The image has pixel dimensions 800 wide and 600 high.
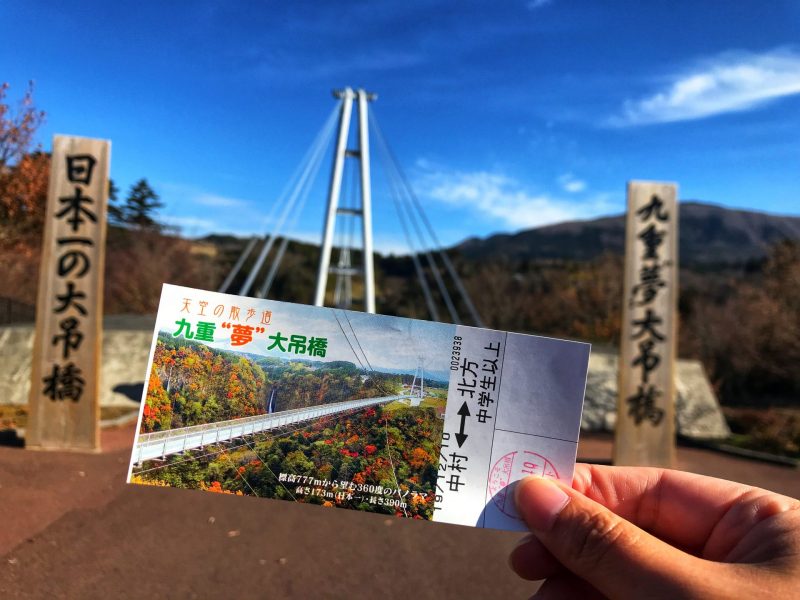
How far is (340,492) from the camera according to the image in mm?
956

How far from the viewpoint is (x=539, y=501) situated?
0.93 metres

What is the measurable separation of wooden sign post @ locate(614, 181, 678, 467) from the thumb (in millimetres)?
3904

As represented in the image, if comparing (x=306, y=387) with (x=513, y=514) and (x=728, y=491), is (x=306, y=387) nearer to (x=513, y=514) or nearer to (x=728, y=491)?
(x=513, y=514)

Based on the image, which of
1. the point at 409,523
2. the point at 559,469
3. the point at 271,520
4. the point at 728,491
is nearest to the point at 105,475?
the point at 271,520

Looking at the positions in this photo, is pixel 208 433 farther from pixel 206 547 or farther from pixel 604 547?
pixel 206 547

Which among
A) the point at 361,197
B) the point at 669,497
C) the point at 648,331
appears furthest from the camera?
the point at 361,197

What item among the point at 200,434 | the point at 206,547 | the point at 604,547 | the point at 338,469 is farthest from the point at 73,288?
the point at 604,547

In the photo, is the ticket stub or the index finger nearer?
the ticket stub

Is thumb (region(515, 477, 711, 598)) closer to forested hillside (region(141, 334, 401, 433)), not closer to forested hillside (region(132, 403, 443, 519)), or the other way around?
forested hillside (region(132, 403, 443, 519))

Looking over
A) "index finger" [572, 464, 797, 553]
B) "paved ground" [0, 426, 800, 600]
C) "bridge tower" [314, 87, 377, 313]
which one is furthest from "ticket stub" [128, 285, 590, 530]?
"bridge tower" [314, 87, 377, 313]

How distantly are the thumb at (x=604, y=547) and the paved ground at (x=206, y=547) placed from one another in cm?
125

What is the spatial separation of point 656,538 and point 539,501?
237mm

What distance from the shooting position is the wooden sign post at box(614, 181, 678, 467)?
14.7 ft

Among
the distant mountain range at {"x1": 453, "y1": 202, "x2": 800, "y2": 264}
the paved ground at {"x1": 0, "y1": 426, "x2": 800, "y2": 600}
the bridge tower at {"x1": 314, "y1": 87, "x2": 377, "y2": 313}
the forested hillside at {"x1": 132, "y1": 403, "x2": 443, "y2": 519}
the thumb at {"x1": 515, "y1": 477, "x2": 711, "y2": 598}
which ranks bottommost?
the paved ground at {"x1": 0, "y1": 426, "x2": 800, "y2": 600}
